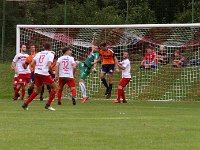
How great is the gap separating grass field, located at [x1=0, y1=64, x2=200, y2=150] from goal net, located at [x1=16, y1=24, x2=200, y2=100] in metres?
9.14

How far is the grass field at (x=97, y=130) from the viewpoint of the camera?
11.9m

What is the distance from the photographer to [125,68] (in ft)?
88.3

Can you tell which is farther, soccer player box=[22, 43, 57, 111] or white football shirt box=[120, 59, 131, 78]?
white football shirt box=[120, 59, 131, 78]

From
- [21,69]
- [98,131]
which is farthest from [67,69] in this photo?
[98,131]

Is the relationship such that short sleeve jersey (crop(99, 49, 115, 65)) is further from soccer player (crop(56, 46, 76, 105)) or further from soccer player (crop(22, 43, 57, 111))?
soccer player (crop(22, 43, 57, 111))

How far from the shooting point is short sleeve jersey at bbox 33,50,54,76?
69.2 feet

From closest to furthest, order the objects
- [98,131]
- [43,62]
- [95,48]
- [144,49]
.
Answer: [98,131], [43,62], [95,48], [144,49]

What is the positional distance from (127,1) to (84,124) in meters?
26.2

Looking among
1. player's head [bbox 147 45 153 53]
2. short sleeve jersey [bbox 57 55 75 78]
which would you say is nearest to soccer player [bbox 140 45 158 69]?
player's head [bbox 147 45 153 53]

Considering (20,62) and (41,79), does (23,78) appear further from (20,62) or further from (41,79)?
(41,79)

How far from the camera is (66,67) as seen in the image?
24.3m

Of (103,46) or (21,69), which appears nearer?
(103,46)

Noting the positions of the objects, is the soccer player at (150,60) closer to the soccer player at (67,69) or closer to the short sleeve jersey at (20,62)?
the short sleeve jersey at (20,62)

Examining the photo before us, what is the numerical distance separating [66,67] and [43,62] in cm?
311
